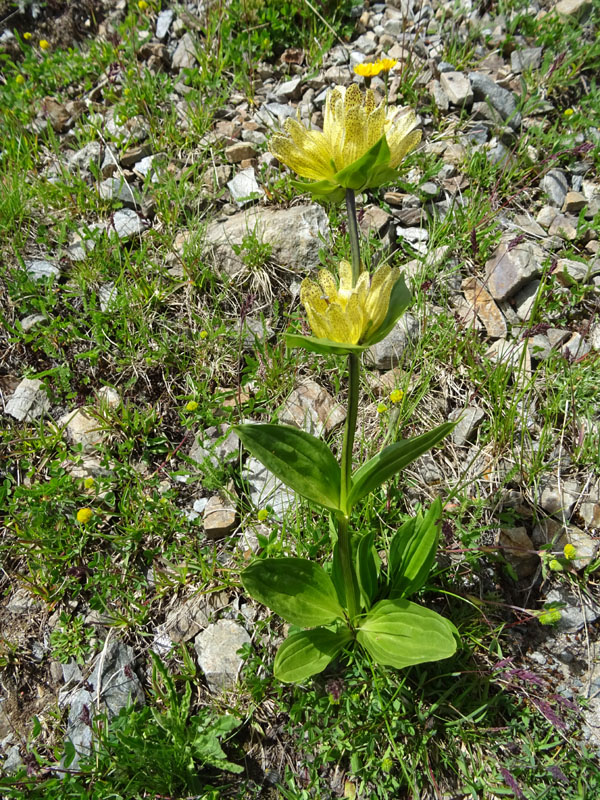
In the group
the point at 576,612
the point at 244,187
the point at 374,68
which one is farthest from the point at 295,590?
the point at 374,68

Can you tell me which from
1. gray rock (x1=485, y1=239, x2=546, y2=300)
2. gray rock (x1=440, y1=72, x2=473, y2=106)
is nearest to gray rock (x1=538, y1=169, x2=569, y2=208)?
gray rock (x1=485, y1=239, x2=546, y2=300)

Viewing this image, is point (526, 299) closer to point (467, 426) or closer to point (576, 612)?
point (467, 426)

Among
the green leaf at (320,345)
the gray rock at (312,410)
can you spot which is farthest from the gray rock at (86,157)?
the green leaf at (320,345)

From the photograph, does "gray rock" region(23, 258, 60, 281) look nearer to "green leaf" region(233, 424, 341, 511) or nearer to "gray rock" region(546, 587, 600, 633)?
"green leaf" region(233, 424, 341, 511)

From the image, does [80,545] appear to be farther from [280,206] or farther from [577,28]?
[577,28]

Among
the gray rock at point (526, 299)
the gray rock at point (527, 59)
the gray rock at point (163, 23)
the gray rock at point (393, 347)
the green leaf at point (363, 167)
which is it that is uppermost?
the gray rock at point (163, 23)

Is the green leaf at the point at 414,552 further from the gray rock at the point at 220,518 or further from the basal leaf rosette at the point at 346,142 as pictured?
the basal leaf rosette at the point at 346,142

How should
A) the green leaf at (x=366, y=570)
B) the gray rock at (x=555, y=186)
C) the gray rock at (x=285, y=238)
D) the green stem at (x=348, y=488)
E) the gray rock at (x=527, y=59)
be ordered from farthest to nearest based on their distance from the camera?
the gray rock at (x=527, y=59) < the gray rock at (x=555, y=186) < the gray rock at (x=285, y=238) < the green leaf at (x=366, y=570) < the green stem at (x=348, y=488)
